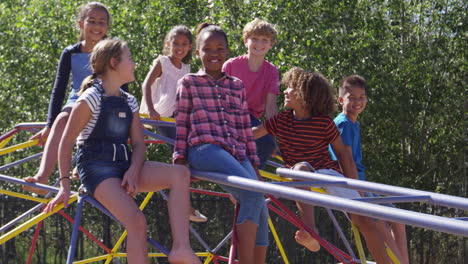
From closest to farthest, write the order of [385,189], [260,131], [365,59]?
[385,189]
[260,131]
[365,59]

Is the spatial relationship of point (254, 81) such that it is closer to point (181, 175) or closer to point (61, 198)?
A: point (181, 175)

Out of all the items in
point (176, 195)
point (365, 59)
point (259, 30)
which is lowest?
point (176, 195)

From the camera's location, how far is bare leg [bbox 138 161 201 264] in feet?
10.8

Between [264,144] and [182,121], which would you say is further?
[264,144]

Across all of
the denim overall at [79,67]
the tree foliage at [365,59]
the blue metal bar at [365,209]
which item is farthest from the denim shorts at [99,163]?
the tree foliage at [365,59]

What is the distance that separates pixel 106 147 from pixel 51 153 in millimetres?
621

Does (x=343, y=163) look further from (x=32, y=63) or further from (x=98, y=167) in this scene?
(x=32, y=63)

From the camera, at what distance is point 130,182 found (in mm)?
3441

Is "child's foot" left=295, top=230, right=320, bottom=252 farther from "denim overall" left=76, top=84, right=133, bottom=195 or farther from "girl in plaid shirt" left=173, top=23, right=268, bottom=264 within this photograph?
"denim overall" left=76, top=84, right=133, bottom=195

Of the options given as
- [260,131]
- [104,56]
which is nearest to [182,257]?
[104,56]

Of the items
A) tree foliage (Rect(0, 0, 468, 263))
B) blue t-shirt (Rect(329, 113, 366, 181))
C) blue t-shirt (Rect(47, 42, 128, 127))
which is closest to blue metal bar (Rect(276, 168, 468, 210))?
blue t-shirt (Rect(329, 113, 366, 181))

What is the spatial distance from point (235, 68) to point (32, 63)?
6941 mm

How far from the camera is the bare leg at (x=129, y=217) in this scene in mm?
3387

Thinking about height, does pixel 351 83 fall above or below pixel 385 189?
above
